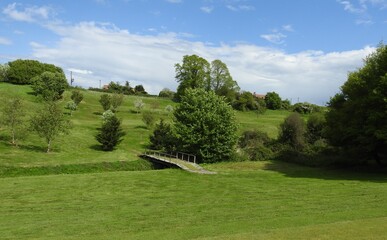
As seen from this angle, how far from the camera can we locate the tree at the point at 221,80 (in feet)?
305

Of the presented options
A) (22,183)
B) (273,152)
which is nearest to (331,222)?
(22,183)

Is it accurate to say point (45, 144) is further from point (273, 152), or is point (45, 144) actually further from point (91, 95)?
point (91, 95)

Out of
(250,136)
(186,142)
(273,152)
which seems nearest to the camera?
(186,142)

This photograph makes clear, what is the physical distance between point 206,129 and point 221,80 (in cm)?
5466

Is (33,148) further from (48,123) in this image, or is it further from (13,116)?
(13,116)

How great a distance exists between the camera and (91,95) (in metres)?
92.9

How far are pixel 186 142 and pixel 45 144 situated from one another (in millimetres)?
17474

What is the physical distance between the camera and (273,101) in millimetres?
99000

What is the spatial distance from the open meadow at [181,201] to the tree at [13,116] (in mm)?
1619

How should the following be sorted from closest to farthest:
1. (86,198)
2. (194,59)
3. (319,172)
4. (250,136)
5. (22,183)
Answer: (86,198) < (22,183) < (319,172) < (250,136) < (194,59)

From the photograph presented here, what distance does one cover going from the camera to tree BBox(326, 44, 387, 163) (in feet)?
103

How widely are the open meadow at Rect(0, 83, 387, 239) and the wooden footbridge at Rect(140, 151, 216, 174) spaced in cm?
161

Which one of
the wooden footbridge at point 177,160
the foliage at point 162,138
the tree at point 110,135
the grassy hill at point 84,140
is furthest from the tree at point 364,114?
the tree at point 110,135

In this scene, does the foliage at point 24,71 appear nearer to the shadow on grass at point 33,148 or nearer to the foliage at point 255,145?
the shadow on grass at point 33,148
